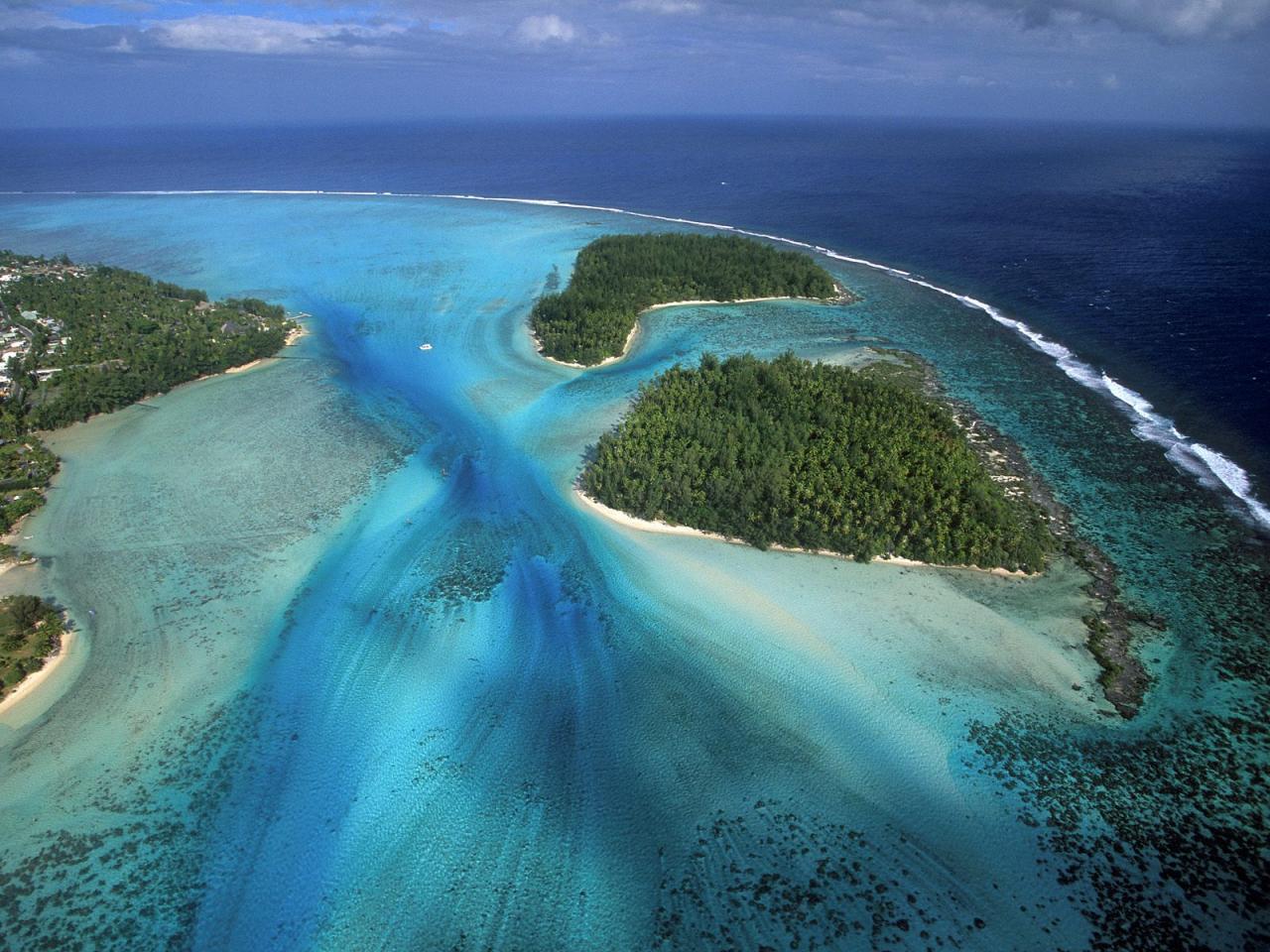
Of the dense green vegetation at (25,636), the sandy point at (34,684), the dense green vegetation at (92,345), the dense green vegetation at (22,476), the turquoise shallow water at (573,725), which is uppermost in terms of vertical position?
the dense green vegetation at (92,345)

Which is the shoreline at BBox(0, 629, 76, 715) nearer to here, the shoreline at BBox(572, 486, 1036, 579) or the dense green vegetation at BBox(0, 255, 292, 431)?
the shoreline at BBox(572, 486, 1036, 579)

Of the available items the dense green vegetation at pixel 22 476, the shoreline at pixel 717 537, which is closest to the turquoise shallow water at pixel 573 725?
the shoreline at pixel 717 537

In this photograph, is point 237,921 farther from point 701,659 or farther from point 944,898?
point 944,898

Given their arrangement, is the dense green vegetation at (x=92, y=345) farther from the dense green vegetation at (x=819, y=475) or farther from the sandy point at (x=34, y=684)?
the dense green vegetation at (x=819, y=475)

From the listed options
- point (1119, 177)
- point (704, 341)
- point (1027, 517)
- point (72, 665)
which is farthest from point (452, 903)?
point (1119, 177)

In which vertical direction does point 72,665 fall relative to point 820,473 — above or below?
below

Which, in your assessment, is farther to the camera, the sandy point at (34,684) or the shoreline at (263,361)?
the shoreline at (263,361)

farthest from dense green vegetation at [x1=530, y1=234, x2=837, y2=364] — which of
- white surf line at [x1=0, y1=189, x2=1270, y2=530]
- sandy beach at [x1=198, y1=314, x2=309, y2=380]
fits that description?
sandy beach at [x1=198, y1=314, x2=309, y2=380]

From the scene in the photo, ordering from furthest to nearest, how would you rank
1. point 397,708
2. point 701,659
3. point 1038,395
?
point 1038,395 < point 701,659 < point 397,708

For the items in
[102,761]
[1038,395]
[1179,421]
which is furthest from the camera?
[1038,395]
